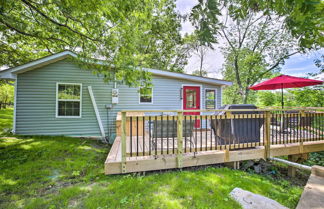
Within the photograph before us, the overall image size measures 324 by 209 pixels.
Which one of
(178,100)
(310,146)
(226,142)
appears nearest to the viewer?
(226,142)

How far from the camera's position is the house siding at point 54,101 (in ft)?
17.7

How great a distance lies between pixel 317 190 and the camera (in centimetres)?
233

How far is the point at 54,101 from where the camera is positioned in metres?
5.70

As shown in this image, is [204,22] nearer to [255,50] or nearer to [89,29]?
[89,29]

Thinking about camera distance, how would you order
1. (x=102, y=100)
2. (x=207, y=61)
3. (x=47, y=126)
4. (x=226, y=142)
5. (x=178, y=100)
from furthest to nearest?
(x=207, y=61), (x=178, y=100), (x=102, y=100), (x=47, y=126), (x=226, y=142)

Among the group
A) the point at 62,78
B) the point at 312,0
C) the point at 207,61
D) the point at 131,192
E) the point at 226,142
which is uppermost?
the point at 207,61

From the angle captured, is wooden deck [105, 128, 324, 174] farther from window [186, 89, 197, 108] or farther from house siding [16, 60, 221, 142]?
window [186, 89, 197, 108]

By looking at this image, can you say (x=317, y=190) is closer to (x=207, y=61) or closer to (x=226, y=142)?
(x=226, y=142)

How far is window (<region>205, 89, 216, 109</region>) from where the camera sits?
7.26 metres

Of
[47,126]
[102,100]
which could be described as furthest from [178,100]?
[47,126]

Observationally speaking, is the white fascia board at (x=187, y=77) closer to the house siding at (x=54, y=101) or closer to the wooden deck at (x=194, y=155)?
the house siding at (x=54, y=101)

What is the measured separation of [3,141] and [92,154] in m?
3.26

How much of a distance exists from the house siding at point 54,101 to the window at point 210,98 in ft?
7.73

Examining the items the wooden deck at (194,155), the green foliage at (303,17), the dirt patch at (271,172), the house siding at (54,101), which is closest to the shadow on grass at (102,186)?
the wooden deck at (194,155)
